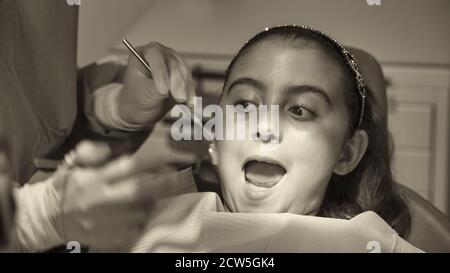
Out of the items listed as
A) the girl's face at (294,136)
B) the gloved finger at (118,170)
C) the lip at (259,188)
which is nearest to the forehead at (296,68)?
the girl's face at (294,136)

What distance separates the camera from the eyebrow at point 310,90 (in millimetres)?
969

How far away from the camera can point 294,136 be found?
978 mm

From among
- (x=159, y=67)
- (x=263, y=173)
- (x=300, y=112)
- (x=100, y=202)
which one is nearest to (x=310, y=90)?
(x=300, y=112)

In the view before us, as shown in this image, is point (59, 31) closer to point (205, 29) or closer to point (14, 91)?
point (14, 91)

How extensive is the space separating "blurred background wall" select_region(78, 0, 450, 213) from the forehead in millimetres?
58

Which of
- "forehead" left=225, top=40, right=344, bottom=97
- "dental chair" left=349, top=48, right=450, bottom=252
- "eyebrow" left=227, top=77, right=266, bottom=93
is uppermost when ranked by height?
"forehead" left=225, top=40, right=344, bottom=97

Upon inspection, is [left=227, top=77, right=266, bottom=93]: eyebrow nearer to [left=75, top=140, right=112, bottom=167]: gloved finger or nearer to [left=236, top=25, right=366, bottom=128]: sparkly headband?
[left=236, top=25, right=366, bottom=128]: sparkly headband

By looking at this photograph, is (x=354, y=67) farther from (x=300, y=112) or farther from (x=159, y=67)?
(x=159, y=67)

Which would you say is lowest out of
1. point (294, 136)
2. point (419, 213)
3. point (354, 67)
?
point (419, 213)

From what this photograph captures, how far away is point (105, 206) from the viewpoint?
95 cm

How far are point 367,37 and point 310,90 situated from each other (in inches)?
5.9

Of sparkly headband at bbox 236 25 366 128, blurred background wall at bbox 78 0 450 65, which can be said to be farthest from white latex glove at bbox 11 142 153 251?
sparkly headband at bbox 236 25 366 128

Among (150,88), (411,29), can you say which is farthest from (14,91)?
(411,29)

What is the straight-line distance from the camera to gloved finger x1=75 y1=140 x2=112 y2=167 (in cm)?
99
